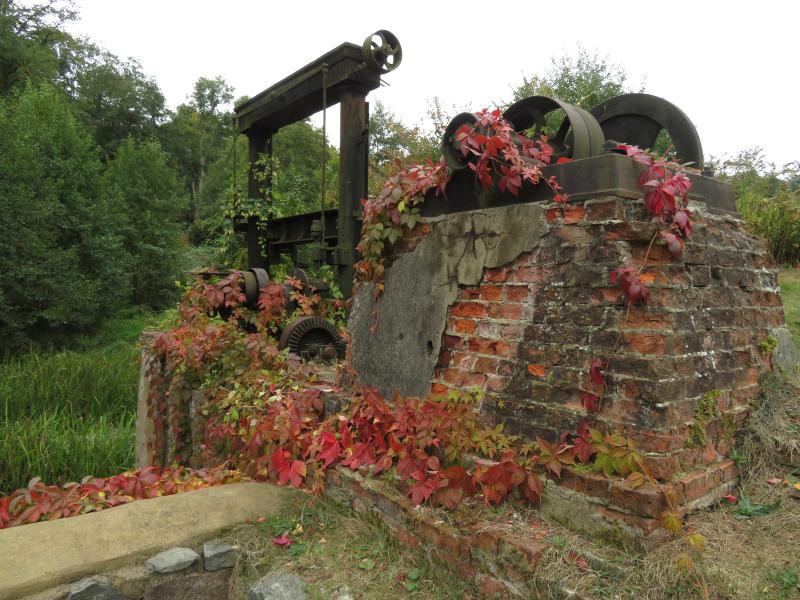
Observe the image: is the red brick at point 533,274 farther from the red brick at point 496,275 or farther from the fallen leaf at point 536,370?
the fallen leaf at point 536,370

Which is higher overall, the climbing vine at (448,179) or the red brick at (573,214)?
the climbing vine at (448,179)

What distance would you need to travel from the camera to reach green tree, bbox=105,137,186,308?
18.5 meters


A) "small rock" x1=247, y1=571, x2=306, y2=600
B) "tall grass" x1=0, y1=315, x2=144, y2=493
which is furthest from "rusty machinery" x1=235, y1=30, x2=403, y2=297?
"small rock" x1=247, y1=571, x2=306, y2=600

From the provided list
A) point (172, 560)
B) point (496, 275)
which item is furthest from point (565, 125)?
point (172, 560)

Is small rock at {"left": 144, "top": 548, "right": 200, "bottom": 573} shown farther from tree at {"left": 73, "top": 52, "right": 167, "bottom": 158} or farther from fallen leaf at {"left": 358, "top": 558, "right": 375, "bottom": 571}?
tree at {"left": 73, "top": 52, "right": 167, "bottom": 158}

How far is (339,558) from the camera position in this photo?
8.46ft

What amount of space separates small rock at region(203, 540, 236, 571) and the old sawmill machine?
2.09 m

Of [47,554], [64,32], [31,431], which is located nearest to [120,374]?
[31,431]

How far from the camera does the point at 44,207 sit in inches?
539

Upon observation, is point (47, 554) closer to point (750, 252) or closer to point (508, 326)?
point (508, 326)

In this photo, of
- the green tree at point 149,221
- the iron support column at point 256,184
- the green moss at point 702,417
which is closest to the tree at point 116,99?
the green tree at point 149,221

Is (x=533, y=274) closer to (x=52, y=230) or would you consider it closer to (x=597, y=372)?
(x=597, y=372)

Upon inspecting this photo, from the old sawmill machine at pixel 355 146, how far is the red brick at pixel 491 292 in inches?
16.8

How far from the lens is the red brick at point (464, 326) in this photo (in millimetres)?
2705
